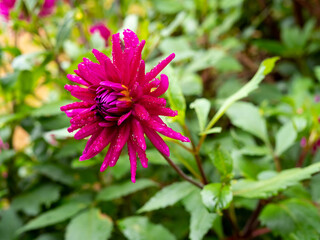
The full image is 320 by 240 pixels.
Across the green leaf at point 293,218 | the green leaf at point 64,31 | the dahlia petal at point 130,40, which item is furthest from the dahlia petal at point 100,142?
the green leaf at point 64,31

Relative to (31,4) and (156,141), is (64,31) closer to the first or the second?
(31,4)

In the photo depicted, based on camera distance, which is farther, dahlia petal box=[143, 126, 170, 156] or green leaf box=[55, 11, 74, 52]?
green leaf box=[55, 11, 74, 52]

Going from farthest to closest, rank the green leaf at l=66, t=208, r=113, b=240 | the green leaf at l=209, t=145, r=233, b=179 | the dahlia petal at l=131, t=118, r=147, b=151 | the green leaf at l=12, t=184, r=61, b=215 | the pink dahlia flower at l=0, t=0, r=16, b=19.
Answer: the pink dahlia flower at l=0, t=0, r=16, b=19
the green leaf at l=12, t=184, r=61, b=215
the green leaf at l=66, t=208, r=113, b=240
the green leaf at l=209, t=145, r=233, b=179
the dahlia petal at l=131, t=118, r=147, b=151

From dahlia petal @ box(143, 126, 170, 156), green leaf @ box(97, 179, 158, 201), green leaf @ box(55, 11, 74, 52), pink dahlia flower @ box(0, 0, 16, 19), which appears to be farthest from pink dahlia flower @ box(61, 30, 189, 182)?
pink dahlia flower @ box(0, 0, 16, 19)

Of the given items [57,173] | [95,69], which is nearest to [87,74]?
[95,69]

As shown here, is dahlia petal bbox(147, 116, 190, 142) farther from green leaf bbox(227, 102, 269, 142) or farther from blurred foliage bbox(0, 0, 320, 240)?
green leaf bbox(227, 102, 269, 142)

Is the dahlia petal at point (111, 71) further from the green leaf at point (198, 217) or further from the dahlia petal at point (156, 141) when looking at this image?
the green leaf at point (198, 217)
